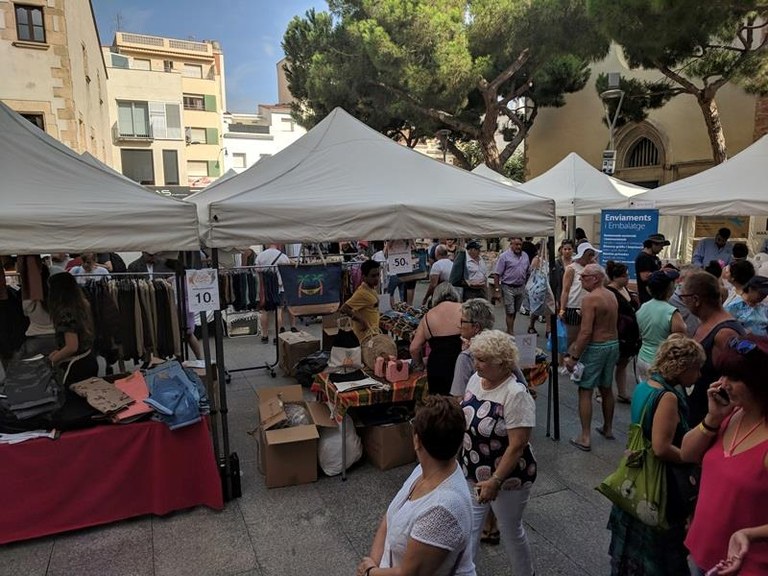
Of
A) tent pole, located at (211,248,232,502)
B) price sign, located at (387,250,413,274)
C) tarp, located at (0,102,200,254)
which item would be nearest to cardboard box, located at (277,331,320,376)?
price sign, located at (387,250,413,274)

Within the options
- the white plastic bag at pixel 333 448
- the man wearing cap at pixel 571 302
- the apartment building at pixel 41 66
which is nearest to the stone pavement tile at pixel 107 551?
the white plastic bag at pixel 333 448

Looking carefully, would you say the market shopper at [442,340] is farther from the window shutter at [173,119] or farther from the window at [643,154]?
the window shutter at [173,119]

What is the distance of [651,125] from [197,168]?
31.4 metres

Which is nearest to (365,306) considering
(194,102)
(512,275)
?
(512,275)

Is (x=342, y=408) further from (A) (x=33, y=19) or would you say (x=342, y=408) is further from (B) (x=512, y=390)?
(A) (x=33, y=19)

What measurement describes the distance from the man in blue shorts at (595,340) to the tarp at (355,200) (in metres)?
0.65

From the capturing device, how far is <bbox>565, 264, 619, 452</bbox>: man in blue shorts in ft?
14.0

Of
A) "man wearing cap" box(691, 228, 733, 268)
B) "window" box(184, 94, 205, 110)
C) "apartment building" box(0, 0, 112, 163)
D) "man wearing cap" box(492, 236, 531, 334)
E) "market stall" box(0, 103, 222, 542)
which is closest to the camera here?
"market stall" box(0, 103, 222, 542)

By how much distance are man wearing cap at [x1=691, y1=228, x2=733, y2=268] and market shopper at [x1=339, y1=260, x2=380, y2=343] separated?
20.3ft

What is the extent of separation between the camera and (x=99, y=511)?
344 cm

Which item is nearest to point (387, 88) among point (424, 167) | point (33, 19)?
point (33, 19)

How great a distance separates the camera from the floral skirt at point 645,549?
88.7 inches

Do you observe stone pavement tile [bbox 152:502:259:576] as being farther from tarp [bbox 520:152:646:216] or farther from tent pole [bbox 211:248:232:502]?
tarp [bbox 520:152:646:216]

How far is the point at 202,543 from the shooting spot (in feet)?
10.8
